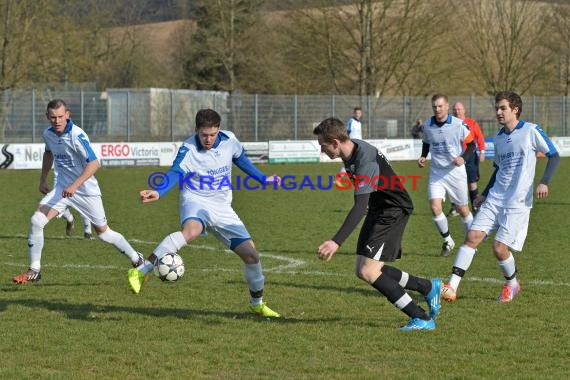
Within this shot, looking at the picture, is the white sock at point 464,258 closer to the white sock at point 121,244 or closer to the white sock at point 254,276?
the white sock at point 254,276

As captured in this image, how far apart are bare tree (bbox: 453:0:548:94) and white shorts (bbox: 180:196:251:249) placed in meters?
47.3

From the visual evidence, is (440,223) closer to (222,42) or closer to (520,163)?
(520,163)

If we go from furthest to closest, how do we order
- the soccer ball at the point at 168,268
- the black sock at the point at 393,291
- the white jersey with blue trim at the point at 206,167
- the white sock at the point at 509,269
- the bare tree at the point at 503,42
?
1. the bare tree at the point at 503,42
2. the white sock at the point at 509,269
3. the white jersey with blue trim at the point at 206,167
4. the soccer ball at the point at 168,268
5. the black sock at the point at 393,291

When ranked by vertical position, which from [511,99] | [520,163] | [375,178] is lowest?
[375,178]

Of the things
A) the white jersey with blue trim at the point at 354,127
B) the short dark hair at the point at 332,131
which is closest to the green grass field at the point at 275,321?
the short dark hair at the point at 332,131

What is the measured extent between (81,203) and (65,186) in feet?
0.87

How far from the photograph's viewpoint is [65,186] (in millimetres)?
10023

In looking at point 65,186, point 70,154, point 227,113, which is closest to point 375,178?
point 70,154

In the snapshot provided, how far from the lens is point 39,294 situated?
9203 millimetres

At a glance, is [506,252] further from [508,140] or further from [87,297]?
[87,297]

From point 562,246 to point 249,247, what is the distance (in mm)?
6255

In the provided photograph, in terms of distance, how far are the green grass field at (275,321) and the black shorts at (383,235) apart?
0.63 metres

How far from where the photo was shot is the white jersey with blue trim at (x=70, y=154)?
972cm

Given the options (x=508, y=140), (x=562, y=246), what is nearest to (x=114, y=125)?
(x=562, y=246)
